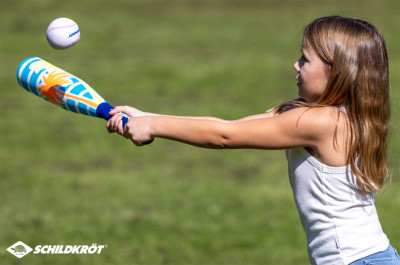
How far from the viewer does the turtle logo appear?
5242 millimetres

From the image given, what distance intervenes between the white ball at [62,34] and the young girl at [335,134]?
106 centimetres

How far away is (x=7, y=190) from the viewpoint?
6.72 m

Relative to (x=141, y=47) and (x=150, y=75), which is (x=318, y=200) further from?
(x=141, y=47)

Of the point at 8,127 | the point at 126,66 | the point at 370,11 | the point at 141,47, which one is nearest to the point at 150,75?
the point at 126,66

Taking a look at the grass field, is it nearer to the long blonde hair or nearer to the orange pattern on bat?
the long blonde hair

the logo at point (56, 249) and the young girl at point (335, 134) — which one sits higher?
the logo at point (56, 249)

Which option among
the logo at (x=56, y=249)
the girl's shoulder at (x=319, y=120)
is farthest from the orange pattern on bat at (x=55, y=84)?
the logo at (x=56, y=249)

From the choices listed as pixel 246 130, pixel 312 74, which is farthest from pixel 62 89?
pixel 312 74

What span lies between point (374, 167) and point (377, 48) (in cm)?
52

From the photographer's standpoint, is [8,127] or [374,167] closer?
[374,167]

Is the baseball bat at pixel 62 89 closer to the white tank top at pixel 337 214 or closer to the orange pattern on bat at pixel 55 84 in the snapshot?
the orange pattern on bat at pixel 55 84

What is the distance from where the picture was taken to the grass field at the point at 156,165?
558cm

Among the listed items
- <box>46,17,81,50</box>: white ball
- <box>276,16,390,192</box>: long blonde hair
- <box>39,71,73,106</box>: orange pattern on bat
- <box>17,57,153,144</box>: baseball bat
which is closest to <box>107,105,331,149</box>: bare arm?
<box>276,16,390,192</box>: long blonde hair

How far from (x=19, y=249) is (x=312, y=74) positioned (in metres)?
3.25
